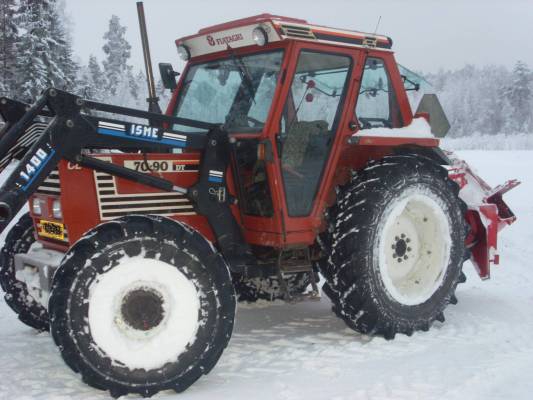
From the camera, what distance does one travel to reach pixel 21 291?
4883 mm

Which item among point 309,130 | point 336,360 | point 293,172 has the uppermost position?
point 309,130

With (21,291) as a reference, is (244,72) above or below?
above

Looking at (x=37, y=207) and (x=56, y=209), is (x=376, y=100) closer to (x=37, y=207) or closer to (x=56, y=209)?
(x=56, y=209)

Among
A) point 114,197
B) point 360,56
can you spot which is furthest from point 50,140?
point 360,56

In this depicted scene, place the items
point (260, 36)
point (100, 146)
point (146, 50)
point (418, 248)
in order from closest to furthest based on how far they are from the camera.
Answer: point (100, 146), point (260, 36), point (146, 50), point (418, 248)

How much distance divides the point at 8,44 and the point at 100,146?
22.9 meters

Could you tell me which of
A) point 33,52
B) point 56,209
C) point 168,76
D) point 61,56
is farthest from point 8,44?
point 56,209

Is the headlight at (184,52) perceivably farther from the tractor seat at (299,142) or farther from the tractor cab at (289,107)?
the tractor seat at (299,142)

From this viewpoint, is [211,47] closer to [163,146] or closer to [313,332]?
[163,146]

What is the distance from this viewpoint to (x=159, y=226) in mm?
3699

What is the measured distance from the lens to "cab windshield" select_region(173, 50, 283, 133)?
4641mm

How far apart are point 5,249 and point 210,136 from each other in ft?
6.63

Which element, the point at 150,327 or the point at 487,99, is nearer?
the point at 150,327

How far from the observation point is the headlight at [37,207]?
14.8 ft
